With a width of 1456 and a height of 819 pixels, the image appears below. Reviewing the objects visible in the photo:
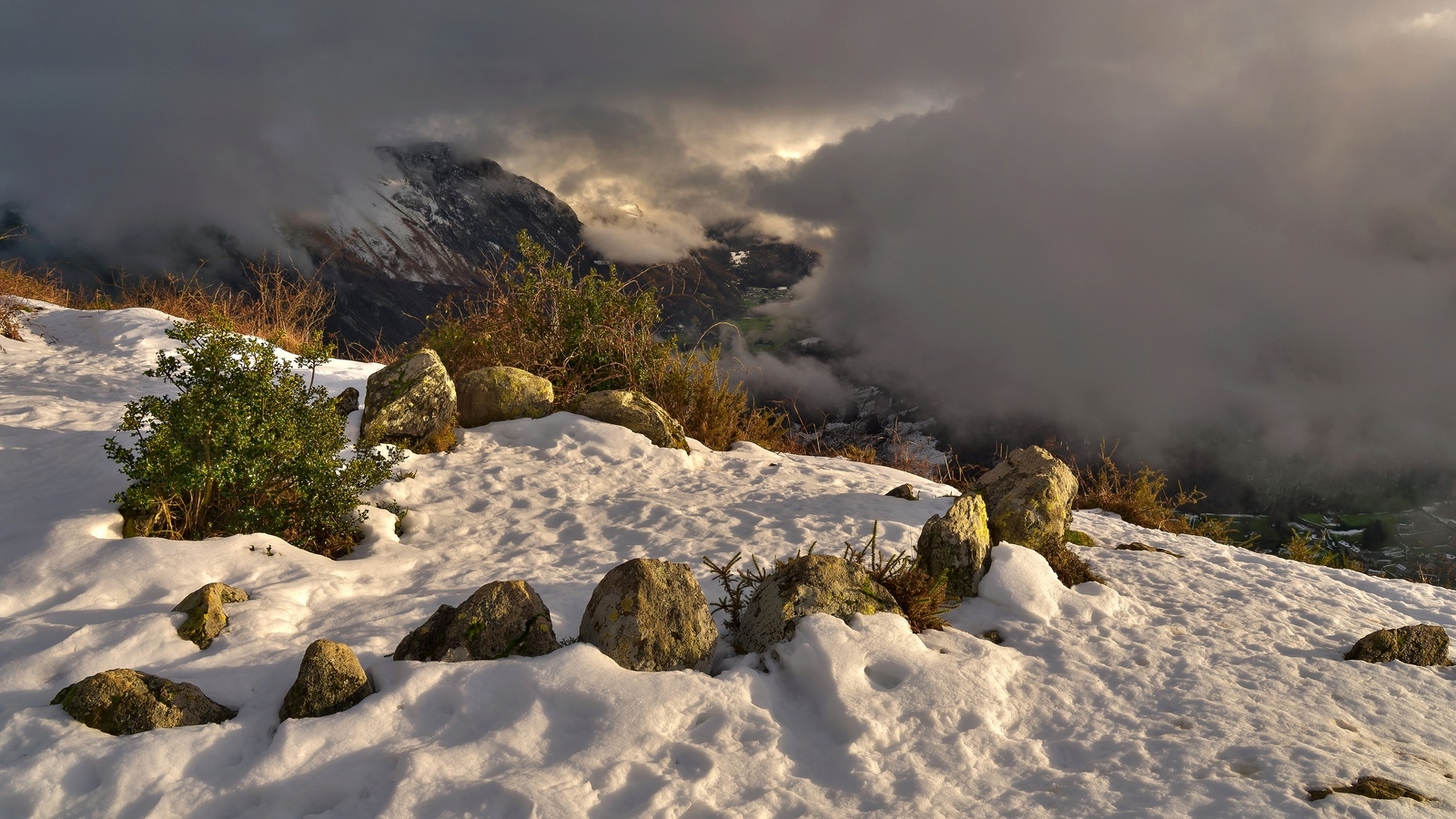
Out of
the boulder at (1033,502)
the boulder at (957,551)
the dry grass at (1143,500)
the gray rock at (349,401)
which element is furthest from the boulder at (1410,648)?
the gray rock at (349,401)

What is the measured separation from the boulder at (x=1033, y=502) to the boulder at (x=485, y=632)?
3610 mm

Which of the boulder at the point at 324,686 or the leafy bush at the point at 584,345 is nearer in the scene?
the boulder at the point at 324,686

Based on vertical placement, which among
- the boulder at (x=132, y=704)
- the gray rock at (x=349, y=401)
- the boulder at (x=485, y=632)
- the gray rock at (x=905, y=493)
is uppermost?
the gray rock at (x=349, y=401)

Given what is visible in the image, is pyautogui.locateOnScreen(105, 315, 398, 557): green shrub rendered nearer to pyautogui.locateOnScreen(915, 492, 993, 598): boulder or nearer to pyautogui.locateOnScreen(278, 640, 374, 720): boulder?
pyautogui.locateOnScreen(278, 640, 374, 720): boulder

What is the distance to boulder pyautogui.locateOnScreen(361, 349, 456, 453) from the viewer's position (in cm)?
751

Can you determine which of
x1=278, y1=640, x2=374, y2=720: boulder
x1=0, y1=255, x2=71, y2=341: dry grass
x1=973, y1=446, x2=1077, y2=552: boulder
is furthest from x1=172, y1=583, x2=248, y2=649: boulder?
x1=0, y1=255, x2=71, y2=341: dry grass

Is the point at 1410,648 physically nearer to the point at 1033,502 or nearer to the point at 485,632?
the point at 1033,502

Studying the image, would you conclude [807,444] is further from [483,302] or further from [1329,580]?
[1329,580]

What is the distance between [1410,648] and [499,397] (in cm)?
824

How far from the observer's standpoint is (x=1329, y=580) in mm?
6133

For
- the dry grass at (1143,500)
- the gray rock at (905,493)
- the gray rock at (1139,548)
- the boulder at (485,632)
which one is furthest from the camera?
the dry grass at (1143,500)

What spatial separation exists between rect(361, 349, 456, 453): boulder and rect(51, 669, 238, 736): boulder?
4351mm

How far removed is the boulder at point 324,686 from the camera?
10.2 feet

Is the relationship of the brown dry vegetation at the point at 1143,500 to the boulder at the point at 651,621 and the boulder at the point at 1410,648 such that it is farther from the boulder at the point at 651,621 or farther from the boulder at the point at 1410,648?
the boulder at the point at 651,621
